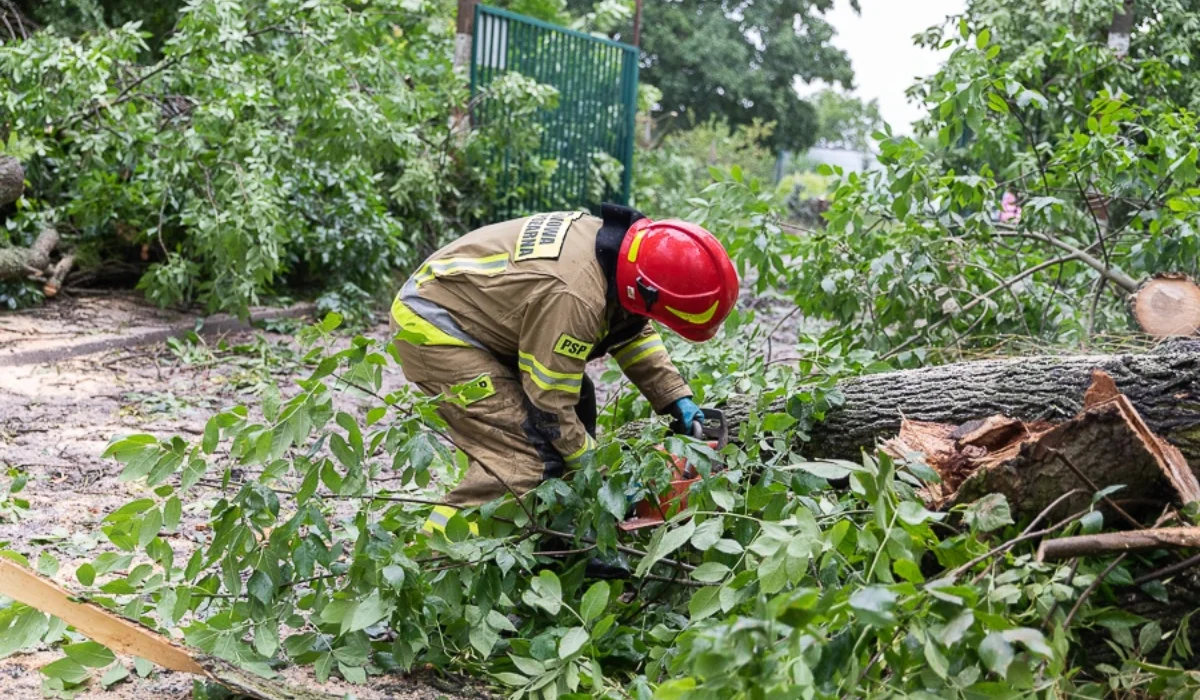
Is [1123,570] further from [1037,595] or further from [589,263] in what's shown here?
[589,263]

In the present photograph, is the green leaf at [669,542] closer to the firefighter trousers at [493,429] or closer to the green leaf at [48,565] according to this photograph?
the firefighter trousers at [493,429]

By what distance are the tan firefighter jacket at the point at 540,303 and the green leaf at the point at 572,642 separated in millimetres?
807

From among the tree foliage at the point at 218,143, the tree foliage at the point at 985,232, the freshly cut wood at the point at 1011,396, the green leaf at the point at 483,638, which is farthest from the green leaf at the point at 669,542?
the tree foliage at the point at 218,143

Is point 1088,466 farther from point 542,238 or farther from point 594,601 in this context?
point 542,238

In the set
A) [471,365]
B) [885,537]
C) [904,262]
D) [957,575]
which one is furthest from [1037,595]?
[904,262]

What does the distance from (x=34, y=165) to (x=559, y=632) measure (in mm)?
5717

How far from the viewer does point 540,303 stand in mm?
3156

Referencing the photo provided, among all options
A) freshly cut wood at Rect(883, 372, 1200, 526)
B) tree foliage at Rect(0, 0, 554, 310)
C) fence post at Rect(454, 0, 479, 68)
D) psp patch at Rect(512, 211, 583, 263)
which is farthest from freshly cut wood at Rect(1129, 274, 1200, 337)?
fence post at Rect(454, 0, 479, 68)

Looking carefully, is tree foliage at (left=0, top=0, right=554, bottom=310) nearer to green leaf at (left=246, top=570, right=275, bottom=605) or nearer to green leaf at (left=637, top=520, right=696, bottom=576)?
green leaf at (left=246, top=570, right=275, bottom=605)

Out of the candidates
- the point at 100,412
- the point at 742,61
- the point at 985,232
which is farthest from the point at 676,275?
the point at 742,61

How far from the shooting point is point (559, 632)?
2.67 m

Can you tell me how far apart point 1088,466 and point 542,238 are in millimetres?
1597

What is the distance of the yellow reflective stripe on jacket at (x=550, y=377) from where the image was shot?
3104 mm

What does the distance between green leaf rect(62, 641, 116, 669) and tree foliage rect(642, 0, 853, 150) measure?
933 inches
